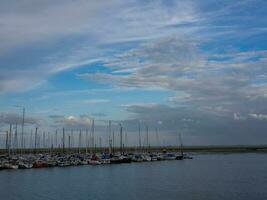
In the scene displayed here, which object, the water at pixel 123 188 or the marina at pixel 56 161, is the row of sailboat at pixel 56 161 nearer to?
the marina at pixel 56 161

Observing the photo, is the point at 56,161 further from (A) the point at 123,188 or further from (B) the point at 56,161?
(A) the point at 123,188

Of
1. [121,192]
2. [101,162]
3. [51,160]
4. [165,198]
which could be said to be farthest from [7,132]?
[165,198]

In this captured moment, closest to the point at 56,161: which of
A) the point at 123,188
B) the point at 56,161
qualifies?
the point at 56,161

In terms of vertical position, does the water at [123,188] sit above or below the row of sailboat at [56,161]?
below

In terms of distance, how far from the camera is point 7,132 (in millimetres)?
115688

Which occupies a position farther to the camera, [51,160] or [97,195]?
[51,160]

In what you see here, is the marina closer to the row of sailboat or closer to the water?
the row of sailboat

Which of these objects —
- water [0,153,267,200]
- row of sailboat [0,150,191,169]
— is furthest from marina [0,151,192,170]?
water [0,153,267,200]

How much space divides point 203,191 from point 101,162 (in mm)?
57969

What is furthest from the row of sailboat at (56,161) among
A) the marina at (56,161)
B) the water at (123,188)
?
the water at (123,188)

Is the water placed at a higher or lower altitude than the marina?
lower

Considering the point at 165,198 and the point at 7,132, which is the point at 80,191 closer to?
the point at 165,198

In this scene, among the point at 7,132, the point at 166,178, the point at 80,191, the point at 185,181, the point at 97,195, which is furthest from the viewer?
the point at 7,132

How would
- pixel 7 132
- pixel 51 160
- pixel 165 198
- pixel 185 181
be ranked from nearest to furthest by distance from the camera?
pixel 165 198 → pixel 185 181 → pixel 51 160 → pixel 7 132
